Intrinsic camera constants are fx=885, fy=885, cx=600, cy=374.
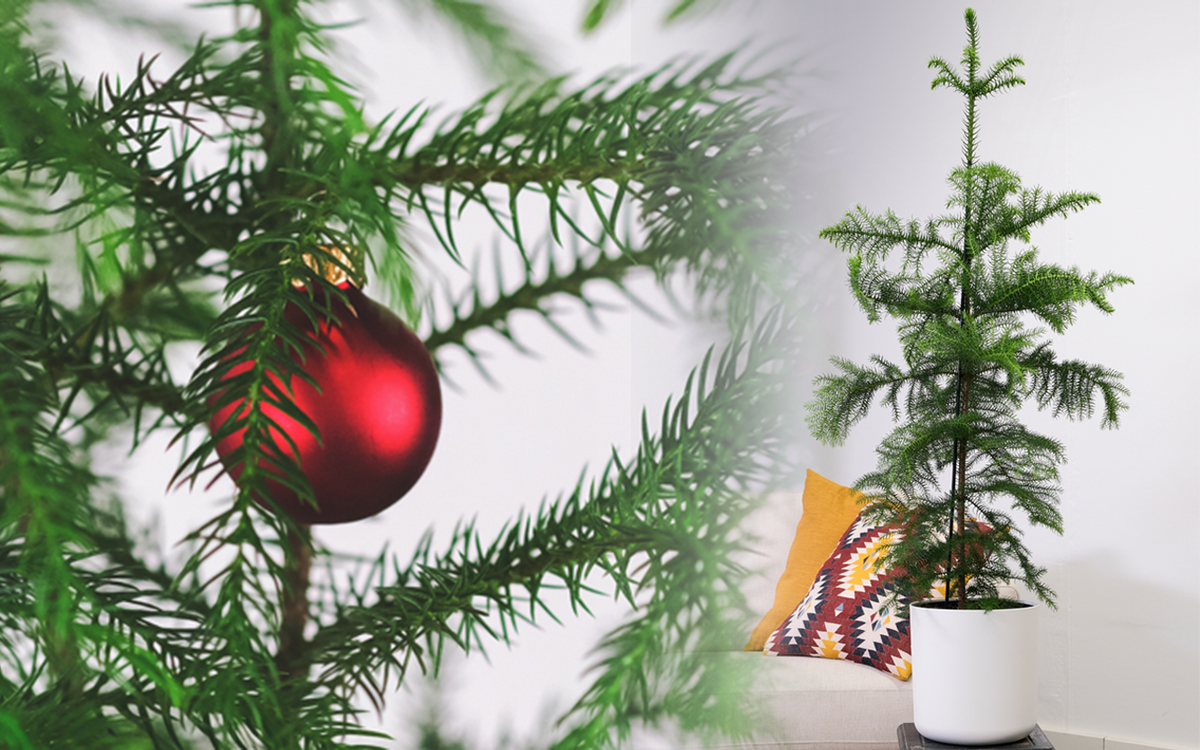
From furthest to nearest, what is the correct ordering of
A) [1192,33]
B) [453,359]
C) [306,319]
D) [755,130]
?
[1192,33], [755,130], [453,359], [306,319]

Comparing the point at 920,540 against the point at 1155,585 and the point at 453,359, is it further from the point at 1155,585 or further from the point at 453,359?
the point at 1155,585

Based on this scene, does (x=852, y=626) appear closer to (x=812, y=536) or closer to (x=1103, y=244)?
(x=812, y=536)

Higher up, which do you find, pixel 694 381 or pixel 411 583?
pixel 694 381

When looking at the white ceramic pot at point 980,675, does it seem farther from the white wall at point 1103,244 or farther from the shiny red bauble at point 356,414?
the white wall at point 1103,244

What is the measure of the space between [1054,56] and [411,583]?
1.78 meters

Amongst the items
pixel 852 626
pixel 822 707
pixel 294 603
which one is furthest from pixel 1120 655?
pixel 294 603

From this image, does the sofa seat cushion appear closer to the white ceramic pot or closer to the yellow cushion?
the yellow cushion

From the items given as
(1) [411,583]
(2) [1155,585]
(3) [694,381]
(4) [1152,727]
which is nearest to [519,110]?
(3) [694,381]

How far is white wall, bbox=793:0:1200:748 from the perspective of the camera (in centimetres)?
178

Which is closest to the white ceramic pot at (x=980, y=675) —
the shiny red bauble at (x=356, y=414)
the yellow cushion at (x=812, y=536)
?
the yellow cushion at (x=812, y=536)

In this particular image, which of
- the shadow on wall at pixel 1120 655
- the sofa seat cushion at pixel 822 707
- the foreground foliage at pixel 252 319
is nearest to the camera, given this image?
the foreground foliage at pixel 252 319

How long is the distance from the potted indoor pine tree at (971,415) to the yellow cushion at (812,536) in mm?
488

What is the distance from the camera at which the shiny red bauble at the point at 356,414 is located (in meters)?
0.98

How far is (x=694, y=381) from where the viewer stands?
1.30 metres
